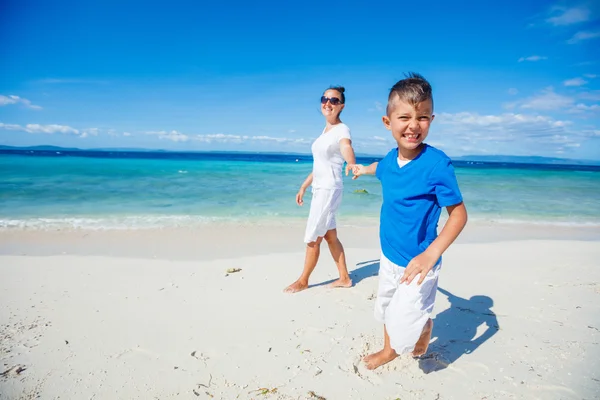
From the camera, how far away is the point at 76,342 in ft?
8.38

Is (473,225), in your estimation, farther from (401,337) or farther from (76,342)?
(76,342)

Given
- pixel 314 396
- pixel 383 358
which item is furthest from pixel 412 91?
pixel 314 396

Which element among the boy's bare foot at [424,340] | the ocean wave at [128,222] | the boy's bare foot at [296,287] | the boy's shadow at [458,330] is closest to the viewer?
the boy's bare foot at [424,340]

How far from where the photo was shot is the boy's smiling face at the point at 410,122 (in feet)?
5.84

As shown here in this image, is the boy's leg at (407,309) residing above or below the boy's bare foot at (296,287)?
above

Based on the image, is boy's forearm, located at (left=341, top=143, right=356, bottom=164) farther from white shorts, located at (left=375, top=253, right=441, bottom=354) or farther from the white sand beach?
the white sand beach

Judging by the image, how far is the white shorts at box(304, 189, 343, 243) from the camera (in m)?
3.48

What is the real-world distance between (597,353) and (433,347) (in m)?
1.17

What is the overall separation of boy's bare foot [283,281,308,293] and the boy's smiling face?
7.44ft

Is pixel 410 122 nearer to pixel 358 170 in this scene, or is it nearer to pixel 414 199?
pixel 414 199

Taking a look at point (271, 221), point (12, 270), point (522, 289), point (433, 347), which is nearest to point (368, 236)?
point (271, 221)

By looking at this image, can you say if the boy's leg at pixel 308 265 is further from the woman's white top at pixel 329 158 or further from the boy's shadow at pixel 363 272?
the woman's white top at pixel 329 158

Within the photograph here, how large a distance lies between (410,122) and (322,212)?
5.95 ft

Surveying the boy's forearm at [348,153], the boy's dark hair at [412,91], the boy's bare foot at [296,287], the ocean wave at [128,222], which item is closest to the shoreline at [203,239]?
the ocean wave at [128,222]
